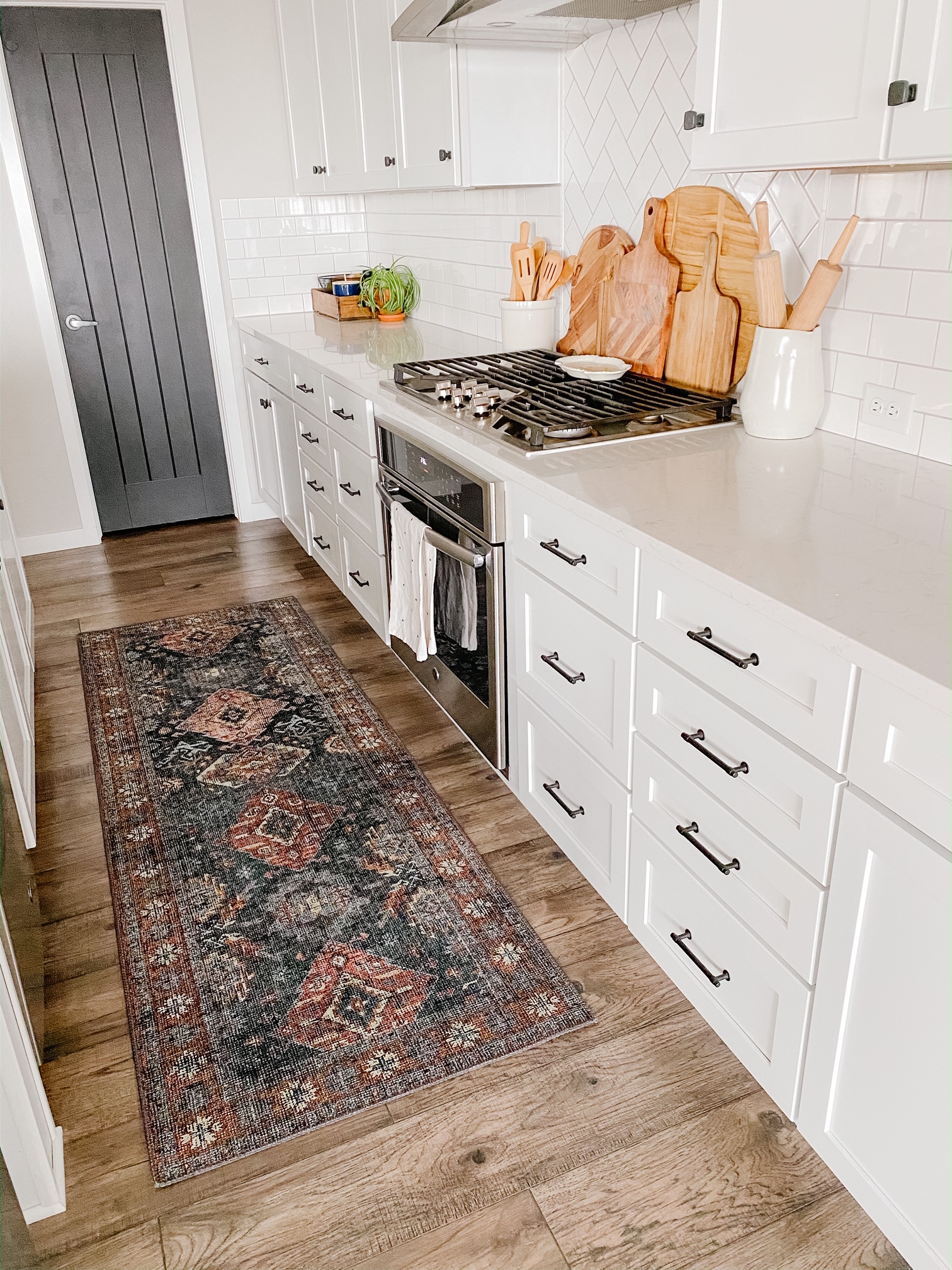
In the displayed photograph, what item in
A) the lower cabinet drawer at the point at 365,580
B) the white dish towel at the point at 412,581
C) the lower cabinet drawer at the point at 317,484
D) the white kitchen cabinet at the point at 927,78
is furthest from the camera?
the lower cabinet drawer at the point at 317,484

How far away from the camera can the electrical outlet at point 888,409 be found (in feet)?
6.14

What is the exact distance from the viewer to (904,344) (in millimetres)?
1846

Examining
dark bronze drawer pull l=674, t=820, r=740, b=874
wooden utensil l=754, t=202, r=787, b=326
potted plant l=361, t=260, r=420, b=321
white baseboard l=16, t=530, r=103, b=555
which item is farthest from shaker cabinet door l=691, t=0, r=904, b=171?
white baseboard l=16, t=530, r=103, b=555

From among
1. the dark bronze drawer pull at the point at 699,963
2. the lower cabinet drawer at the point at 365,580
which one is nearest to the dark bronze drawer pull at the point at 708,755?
the dark bronze drawer pull at the point at 699,963

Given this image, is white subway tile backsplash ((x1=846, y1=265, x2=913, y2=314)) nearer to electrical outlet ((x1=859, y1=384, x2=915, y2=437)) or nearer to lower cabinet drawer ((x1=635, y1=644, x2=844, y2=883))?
electrical outlet ((x1=859, y1=384, x2=915, y2=437))

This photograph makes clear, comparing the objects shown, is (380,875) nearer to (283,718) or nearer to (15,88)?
(283,718)

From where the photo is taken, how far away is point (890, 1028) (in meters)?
1.25

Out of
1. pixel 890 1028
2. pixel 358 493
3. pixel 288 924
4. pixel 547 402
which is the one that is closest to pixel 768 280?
pixel 547 402

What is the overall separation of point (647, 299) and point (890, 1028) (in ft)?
6.09

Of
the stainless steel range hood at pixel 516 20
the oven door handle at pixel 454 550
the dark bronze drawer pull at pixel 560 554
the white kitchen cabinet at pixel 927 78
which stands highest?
the stainless steel range hood at pixel 516 20

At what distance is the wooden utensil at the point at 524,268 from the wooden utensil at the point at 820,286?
1.18 m

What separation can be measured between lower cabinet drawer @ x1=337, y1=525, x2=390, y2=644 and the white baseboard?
5.51 feet

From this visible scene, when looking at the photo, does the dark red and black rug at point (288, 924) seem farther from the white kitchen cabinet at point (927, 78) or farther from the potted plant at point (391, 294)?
the potted plant at point (391, 294)

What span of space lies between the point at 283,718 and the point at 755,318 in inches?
67.9
